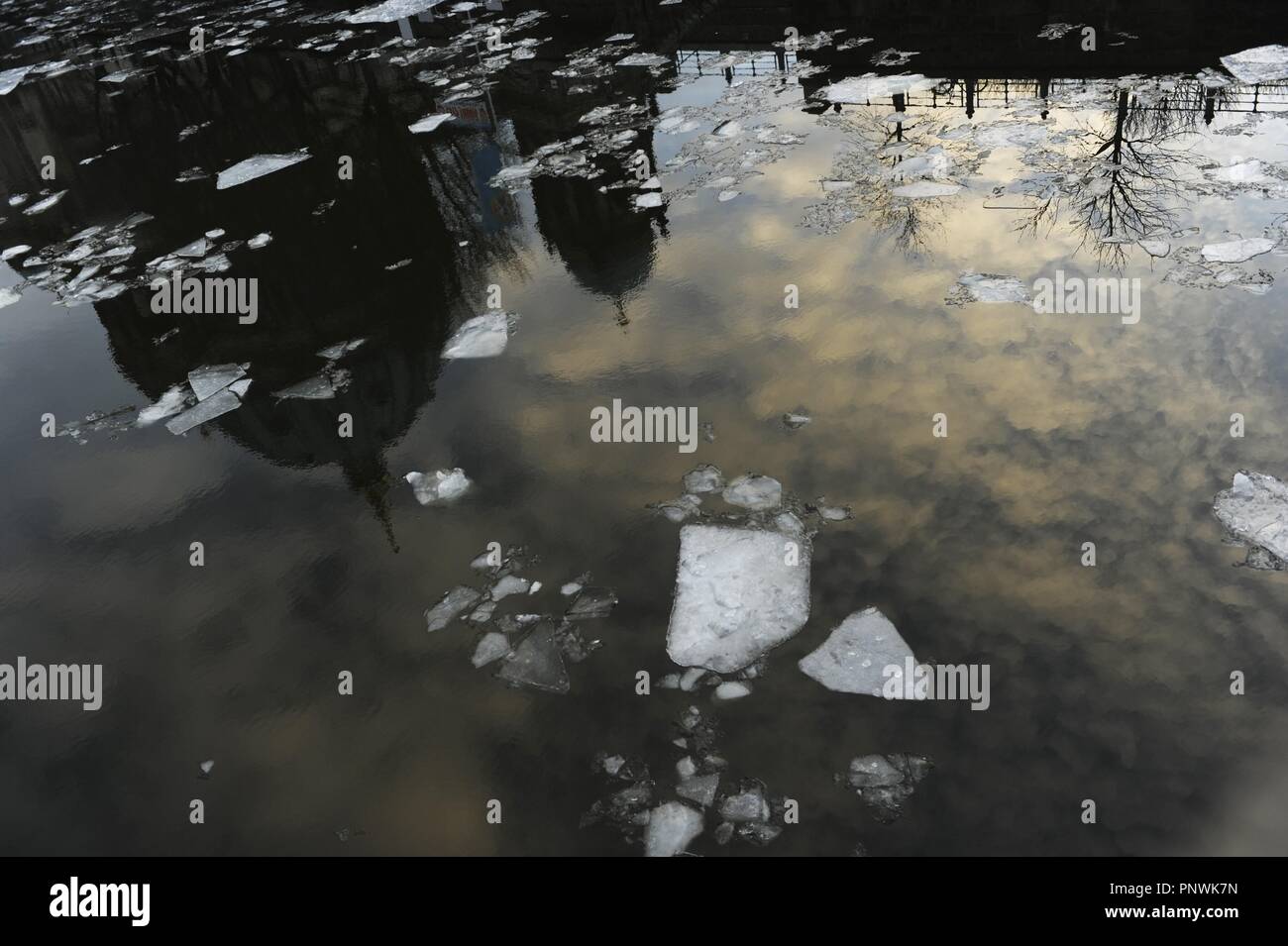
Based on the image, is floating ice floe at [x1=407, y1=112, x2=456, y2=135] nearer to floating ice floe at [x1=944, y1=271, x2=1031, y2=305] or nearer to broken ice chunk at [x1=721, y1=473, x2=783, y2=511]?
floating ice floe at [x1=944, y1=271, x2=1031, y2=305]

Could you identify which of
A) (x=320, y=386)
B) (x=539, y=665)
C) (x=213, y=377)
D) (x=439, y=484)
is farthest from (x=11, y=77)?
(x=539, y=665)

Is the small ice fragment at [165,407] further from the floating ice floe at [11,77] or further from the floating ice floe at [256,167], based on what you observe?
the floating ice floe at [11,77]

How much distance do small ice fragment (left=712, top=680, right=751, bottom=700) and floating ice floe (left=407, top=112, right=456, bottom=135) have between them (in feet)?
39.3

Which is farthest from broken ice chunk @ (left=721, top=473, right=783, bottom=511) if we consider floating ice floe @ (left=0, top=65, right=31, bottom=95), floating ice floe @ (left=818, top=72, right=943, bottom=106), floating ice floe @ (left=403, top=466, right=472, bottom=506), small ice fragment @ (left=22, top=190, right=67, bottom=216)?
floating ice floe @ (left=0, top=65, right=31, bottom=95)

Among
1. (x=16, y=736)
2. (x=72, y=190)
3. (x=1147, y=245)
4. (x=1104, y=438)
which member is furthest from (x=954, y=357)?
(x=72, y=190)

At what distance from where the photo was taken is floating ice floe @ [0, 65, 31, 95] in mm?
A: 21628

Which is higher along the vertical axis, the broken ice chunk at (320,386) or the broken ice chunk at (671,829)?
the broken ice chunk at (320,386)

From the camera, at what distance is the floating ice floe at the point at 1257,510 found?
15.6 ft

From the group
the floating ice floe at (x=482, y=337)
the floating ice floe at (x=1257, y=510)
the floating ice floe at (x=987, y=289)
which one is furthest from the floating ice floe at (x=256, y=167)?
the floating ice floe at (x=1257, y=510)

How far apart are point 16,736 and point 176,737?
1.24 metres

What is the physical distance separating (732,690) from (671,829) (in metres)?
0.87

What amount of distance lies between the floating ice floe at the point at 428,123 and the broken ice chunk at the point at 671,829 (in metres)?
12.6

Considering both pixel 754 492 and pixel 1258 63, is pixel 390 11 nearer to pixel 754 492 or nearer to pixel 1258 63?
pixel 1258 63

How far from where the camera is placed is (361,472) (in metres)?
6.59
